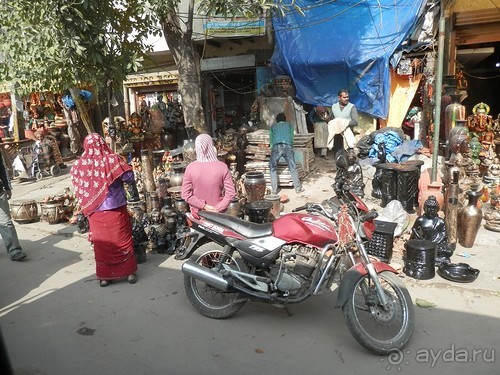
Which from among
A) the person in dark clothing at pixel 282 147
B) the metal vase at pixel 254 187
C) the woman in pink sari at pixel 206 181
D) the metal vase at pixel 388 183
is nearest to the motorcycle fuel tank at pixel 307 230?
the woman in pink sari at pixel 206 181

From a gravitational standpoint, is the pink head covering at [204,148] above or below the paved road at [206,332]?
above

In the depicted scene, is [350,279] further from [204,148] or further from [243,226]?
[204,148]

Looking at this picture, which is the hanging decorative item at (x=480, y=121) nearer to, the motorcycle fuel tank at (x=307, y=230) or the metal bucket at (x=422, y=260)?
the metal bucket at (x=422, y=260)

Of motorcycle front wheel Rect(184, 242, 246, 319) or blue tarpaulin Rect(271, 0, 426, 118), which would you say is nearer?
A: motorcycle front wheel Rect(184, 242, 246, 319)

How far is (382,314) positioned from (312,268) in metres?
0.68

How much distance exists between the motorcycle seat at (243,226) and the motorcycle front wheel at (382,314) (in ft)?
2.97

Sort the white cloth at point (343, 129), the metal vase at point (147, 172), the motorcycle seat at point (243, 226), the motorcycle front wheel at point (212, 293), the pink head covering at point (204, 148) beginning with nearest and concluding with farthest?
the motorcycle seat at point (243, 226), the motorcycle front wheel at point (212, 293), the pink head covering at point (204, 148), the metal vase at point (147, 172), the white cloth at point (343, 129)

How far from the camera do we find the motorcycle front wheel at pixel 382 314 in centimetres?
324

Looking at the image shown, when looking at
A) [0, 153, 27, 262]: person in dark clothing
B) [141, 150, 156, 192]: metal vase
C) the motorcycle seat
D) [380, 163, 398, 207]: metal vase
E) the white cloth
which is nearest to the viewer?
the motorcycle seat

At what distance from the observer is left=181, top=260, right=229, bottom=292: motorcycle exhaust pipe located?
149 inches

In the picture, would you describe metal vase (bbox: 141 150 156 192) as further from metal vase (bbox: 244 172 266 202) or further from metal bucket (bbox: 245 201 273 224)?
metal bucket (bbox: 245 201 273 224)

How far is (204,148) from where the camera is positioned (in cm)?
468

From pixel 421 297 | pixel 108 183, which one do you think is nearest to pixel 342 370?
pixel 421 297

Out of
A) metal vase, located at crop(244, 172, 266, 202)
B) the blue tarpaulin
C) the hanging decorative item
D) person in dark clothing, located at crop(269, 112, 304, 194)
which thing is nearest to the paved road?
metal vase, located at crop(244, 172, 266, 202)
